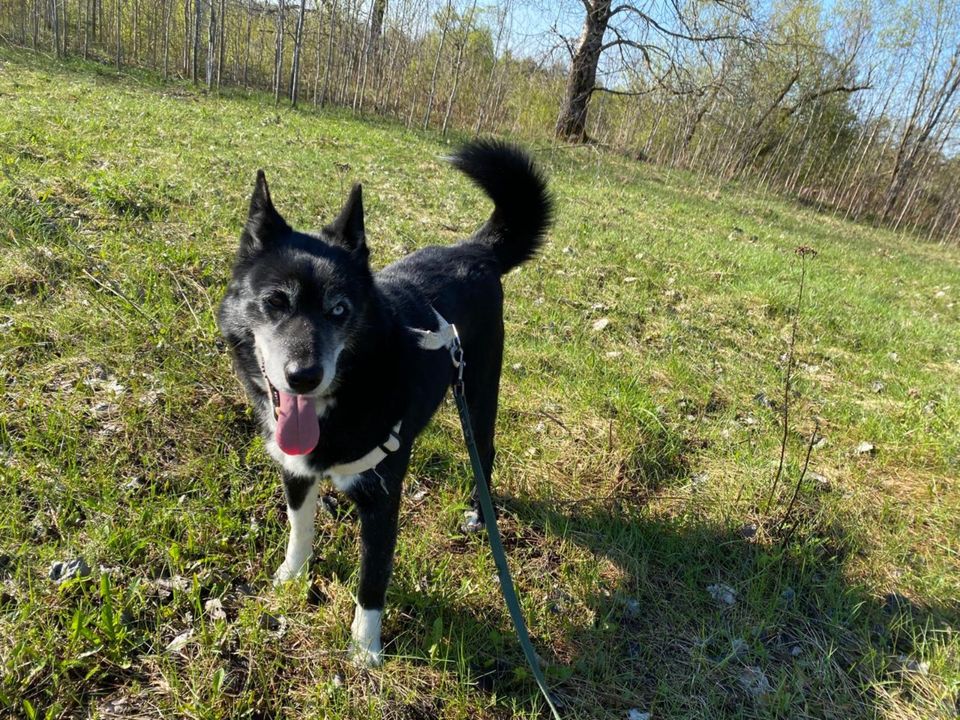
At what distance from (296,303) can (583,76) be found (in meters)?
21.0

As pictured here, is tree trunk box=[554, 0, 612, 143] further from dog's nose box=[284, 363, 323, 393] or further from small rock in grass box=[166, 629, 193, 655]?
small rock in grass box=[166, 629, 193, 655]

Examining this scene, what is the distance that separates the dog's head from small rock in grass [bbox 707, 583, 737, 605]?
2087 mm

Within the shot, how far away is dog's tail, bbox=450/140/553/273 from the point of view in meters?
2.72

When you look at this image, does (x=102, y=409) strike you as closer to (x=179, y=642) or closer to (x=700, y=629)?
(x=179, y=642)

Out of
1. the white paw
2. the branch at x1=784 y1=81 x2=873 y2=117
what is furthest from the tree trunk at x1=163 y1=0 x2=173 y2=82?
the branch at x1=784 y1=81 x2=873 y2=117

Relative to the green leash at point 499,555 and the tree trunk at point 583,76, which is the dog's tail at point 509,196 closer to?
the green leash at point 499,555

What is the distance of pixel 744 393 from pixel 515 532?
2.60 meters

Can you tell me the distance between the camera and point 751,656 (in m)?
2.36

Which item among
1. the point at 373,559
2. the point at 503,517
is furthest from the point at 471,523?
the point at 373,559

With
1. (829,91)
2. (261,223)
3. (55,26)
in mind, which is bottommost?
(261,223)

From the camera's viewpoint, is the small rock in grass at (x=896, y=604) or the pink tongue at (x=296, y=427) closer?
the pink tongue at (x=296, y=427)

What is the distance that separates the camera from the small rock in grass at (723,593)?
258 centimetres

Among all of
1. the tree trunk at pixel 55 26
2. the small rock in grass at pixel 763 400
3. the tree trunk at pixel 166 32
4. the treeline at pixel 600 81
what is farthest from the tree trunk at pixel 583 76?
the small rock in grass at pixel 763 400

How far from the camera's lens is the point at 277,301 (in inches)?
79.4
